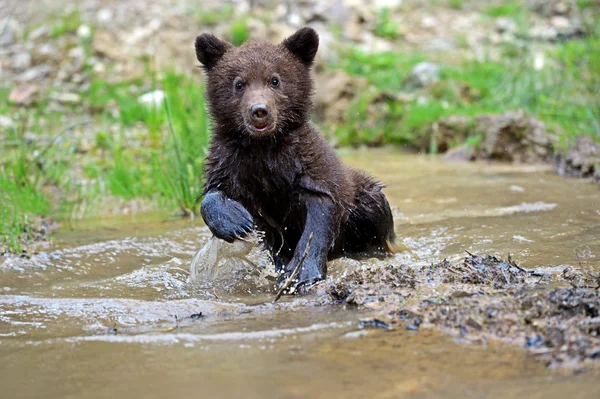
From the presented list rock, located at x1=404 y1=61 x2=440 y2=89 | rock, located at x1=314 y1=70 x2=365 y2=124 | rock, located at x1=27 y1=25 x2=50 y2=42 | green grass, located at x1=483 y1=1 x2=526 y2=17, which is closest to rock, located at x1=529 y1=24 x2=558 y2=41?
green grass, located at x1=483 y1=1 x2=526 y2=17

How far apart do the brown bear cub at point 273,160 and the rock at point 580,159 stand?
12.3 feet

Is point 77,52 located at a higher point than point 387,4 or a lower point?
lower

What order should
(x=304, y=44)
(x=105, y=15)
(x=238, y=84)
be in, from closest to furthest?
(x=238, y=84), (x=304, y=44), (x=105, y=15)

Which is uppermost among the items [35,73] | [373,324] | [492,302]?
[35,73]

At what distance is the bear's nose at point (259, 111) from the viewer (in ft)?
16.8

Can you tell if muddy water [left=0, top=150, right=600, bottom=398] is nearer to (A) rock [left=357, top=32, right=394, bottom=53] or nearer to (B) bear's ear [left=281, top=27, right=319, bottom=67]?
(B) bear's ear [left=281, top=27, right=319, bottom=67]

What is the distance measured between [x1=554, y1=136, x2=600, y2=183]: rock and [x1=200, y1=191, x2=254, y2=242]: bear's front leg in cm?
446

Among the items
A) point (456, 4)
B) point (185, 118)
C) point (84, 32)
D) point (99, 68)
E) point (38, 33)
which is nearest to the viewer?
point (185, 118)

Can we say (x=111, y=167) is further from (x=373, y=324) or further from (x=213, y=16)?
(x=213, y=16)

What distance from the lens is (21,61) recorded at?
540 inches

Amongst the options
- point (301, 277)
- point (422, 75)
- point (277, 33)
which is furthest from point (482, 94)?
point (301, 277)

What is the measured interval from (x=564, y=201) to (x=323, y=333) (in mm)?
4405

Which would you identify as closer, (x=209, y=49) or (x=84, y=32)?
(x=209, y=49)

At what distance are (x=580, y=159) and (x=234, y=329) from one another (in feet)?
19.7
